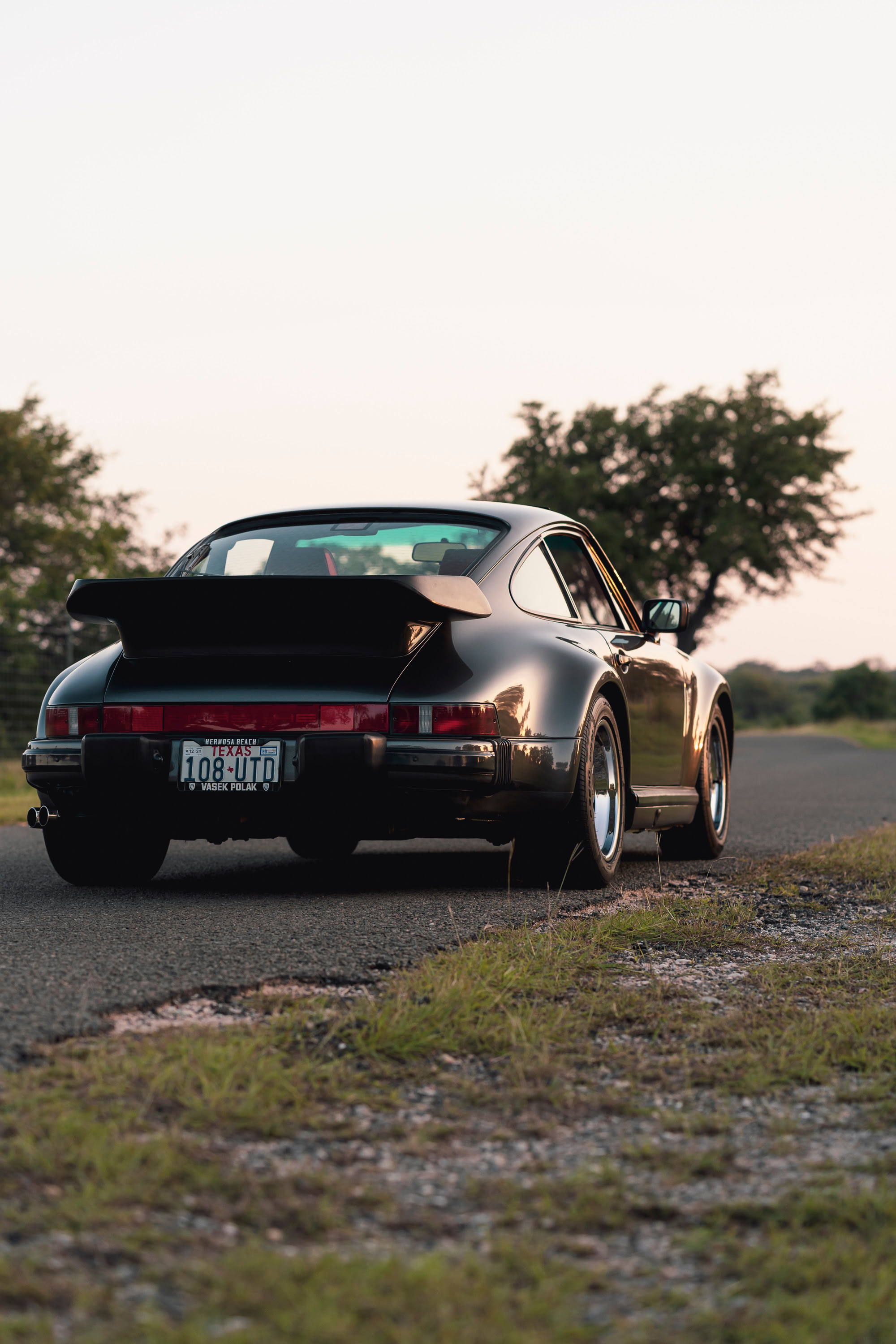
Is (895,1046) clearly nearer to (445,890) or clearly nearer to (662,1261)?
(662,1261)

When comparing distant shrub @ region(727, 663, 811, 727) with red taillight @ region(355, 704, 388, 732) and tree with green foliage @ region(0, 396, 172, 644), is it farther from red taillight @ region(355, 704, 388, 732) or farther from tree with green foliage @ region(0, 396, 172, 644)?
red taillight @ region(355, 704, 388, 732)

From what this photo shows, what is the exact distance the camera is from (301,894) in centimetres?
554

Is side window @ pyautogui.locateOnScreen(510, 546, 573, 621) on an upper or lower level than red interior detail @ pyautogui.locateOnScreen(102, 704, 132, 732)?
upper

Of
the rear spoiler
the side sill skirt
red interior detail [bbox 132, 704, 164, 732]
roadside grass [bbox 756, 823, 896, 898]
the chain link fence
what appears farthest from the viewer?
the chain link fence

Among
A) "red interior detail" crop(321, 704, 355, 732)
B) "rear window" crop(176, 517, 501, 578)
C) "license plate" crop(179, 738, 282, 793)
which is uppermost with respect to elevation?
"rear window" crop(176, 517, 501, 578)

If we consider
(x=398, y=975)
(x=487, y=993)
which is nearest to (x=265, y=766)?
(x=398, y=975)

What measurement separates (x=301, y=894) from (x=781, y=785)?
34.3 ft

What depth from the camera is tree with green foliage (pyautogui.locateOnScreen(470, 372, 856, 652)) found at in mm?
43719

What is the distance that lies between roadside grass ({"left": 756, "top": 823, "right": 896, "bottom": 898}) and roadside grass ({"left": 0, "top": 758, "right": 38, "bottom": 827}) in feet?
14.4

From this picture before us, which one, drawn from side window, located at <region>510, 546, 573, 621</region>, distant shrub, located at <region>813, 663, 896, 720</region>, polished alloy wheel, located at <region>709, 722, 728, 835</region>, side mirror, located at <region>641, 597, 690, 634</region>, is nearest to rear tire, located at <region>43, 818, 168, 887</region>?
side window, located at <region>510, 546, 573, 621</region>

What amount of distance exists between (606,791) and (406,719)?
50.7 inches

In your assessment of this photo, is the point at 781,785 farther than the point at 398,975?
Yes

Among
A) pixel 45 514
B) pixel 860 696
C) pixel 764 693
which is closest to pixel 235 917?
pixel 45 514

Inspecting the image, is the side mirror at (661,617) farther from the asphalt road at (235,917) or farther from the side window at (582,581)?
the asphalt road at (235,917)
